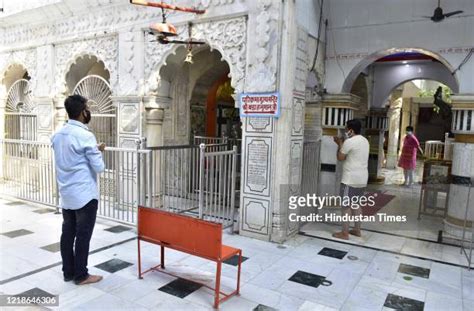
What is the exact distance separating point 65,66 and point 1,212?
8.63 feet

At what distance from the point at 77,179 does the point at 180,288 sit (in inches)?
50.3

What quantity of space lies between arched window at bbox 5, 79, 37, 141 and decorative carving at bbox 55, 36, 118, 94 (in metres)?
1.43

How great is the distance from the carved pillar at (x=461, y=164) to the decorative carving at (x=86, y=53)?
4831 mm

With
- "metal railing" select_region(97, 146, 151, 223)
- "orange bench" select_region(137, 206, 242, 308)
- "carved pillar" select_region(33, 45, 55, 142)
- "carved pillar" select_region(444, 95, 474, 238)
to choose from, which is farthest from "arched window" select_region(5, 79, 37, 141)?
"carved pillar" select_region(444, 95, 474, 238)

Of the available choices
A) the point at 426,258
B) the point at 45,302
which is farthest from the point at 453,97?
the point at 45,302

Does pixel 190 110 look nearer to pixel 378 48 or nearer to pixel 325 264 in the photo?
pixel 378 48

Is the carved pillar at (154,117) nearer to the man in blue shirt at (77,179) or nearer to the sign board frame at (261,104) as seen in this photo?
the sign board frame at (261,104)

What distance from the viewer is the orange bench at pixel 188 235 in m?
2.90

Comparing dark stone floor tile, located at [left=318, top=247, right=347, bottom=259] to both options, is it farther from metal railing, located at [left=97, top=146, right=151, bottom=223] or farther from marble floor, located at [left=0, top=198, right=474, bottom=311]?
metal railing, located at [left=97, top=146, right=151, bottom=223]

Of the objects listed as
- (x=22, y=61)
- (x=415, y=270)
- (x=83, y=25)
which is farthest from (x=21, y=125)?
(x=415, y=270)

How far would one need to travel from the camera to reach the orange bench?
2903mm

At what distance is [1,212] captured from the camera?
559cm

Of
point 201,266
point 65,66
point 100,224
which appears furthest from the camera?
point 65,66

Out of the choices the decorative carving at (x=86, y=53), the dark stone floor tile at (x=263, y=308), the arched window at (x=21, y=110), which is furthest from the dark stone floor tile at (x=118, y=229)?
the arched window at (x=21, y=110)
